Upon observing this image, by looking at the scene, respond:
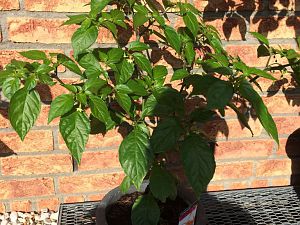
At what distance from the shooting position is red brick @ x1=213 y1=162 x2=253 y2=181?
→ 1.54 metres

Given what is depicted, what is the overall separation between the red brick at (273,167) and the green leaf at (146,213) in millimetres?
693

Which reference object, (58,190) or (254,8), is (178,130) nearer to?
(254,8)

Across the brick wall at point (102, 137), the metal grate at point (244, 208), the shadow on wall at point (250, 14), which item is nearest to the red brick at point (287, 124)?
the brick wall at point (102, 137)

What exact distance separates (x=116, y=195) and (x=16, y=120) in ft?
1.75

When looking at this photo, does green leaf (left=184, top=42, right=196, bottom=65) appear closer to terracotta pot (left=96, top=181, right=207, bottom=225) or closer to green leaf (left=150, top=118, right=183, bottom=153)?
green leaf (left=150, top=118, right=183, bottom=153)

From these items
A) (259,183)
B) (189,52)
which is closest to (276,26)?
(189,52)

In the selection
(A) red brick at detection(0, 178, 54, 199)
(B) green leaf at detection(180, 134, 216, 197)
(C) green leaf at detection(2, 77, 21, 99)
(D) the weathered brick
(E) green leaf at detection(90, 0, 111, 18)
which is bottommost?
(A) red brick at detection(0, 178, 54, 199)

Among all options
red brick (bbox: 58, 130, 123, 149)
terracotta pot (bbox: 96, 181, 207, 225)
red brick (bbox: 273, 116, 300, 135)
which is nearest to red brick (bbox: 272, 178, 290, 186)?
red brick (bbox: 273, 116, 300, 135)

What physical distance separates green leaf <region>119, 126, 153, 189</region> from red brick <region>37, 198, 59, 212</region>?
2.56 feet

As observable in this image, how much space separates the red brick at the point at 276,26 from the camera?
1320 millimetres

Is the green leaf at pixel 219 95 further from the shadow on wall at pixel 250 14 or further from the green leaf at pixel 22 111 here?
the shadow on wall at pixel 250 14

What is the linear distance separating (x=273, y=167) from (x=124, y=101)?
96cm

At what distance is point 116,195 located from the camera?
1204 mm

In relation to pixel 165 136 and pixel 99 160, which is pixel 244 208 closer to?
pixel 99 160
